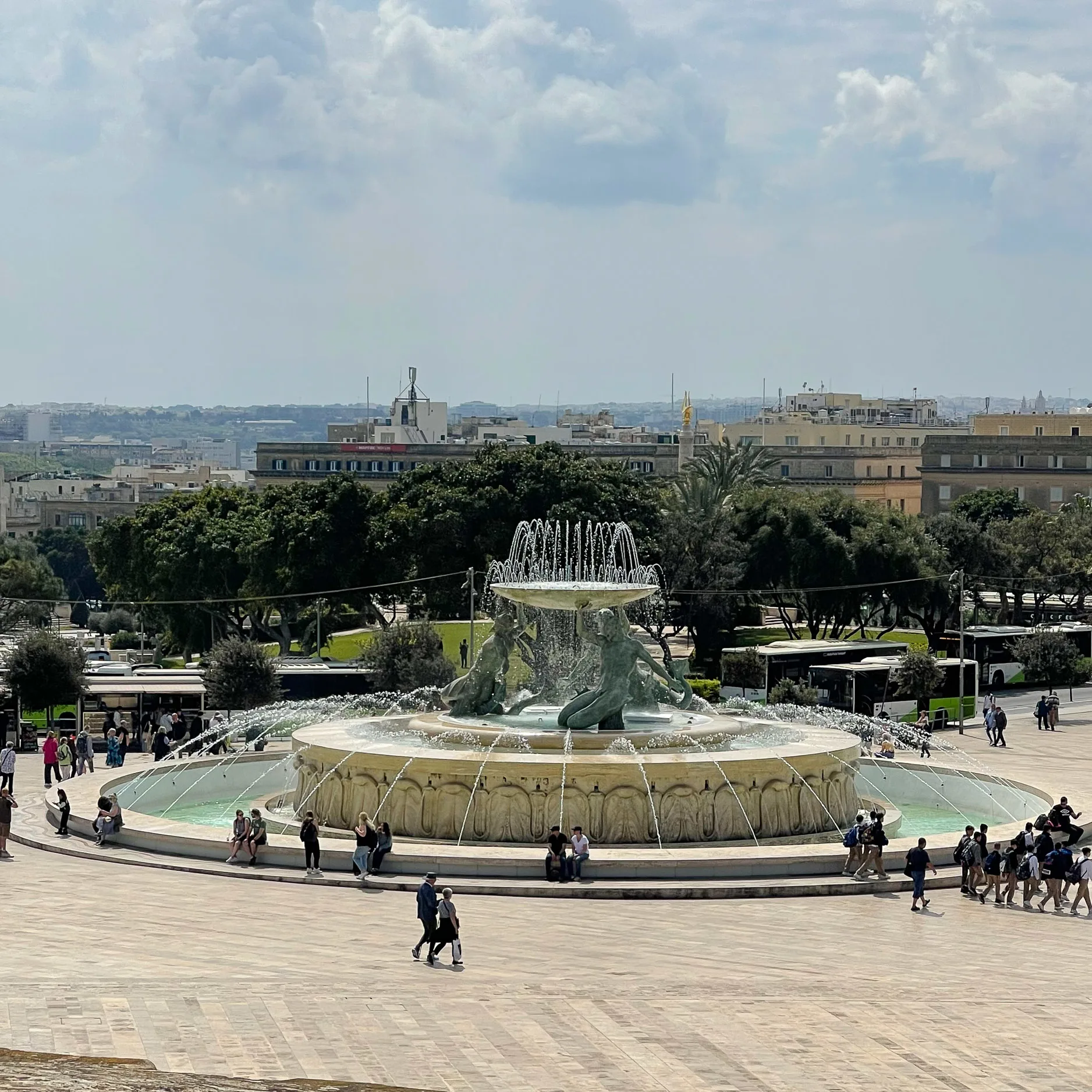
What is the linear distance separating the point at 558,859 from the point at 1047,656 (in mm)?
32445

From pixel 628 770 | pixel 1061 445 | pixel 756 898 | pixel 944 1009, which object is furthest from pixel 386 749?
pixel 1061 445

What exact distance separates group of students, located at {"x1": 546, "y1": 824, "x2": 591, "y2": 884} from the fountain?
1781 mm

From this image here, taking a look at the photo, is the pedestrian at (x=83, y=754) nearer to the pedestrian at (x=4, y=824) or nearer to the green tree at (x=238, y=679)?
the pedestrian at (x=4, y=824)

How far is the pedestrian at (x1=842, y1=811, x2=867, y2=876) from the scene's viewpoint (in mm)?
25688

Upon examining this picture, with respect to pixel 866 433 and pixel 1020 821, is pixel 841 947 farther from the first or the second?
pixel 866 433

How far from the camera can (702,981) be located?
20.0m

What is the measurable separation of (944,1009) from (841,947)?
314 cm

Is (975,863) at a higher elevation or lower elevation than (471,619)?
lower

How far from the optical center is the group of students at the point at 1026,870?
24734 millimetres

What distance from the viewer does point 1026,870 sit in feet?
81.8

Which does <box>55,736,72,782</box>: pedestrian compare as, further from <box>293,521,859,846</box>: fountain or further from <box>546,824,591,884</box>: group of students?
<box>546,824,591,884</box>: group of students

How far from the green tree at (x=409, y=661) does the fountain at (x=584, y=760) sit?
538 inches

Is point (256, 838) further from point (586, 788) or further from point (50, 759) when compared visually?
point (50, 759)

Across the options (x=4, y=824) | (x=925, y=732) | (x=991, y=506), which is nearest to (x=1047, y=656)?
(x=925, y=732)
